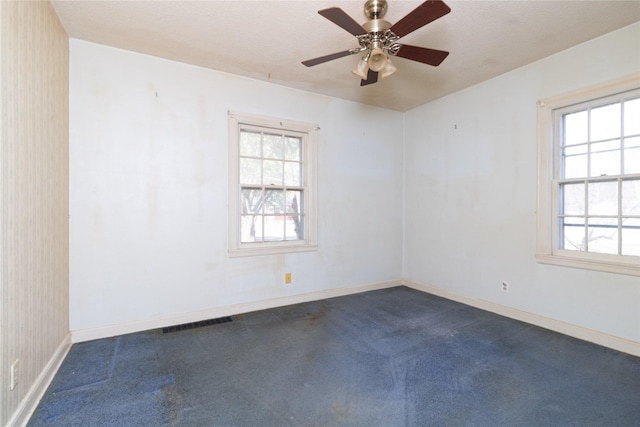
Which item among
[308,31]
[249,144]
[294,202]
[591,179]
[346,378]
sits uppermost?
[308,31]

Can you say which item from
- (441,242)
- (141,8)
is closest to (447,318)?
(441,242)

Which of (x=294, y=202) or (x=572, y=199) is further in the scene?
(x=294, y=202)

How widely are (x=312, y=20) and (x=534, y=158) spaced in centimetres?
261

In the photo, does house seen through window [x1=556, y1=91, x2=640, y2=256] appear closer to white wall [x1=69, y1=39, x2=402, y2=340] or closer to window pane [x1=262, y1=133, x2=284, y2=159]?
white wall [x1=69, y1=39, x2=402, y2=340]

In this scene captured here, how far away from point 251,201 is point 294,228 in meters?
0.67

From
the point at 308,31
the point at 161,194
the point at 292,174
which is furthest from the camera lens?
the point at 292,174

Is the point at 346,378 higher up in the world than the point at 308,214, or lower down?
lower down

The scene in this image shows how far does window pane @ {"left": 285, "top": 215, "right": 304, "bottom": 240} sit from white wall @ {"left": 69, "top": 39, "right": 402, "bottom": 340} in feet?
0.83

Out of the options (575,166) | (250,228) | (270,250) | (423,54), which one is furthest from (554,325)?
(250,228)

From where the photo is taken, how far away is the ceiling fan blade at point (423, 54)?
2.08 metres

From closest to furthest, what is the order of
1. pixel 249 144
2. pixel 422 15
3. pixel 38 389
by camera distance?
pixel 422 15, pixel 38 389, pixel 249 144

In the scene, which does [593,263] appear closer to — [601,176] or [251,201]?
[601,176]

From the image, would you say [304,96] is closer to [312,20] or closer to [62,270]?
[312,20]

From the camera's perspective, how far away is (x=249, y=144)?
355 centimetres
